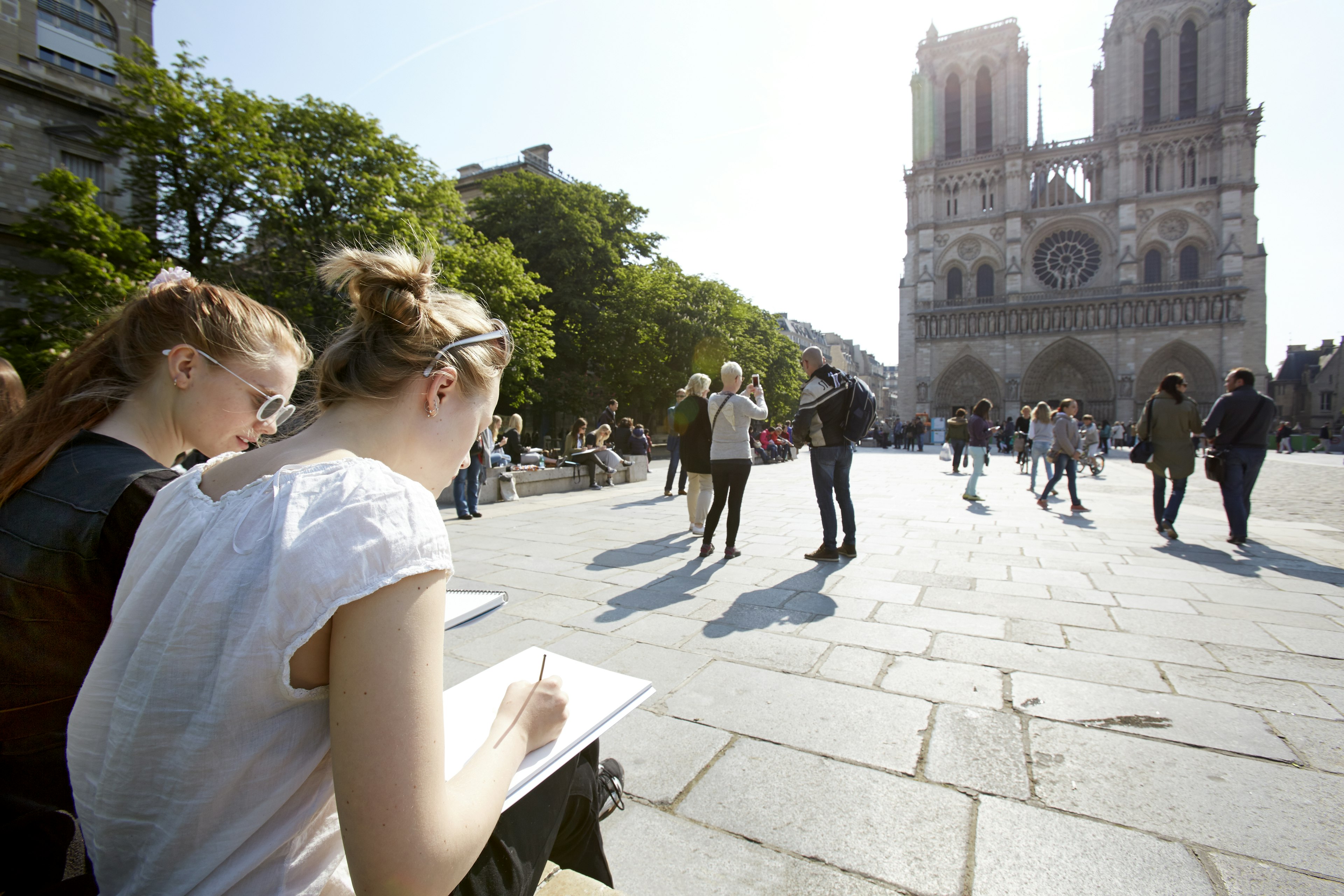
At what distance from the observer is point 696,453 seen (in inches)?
288

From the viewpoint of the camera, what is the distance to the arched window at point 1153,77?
46.7m

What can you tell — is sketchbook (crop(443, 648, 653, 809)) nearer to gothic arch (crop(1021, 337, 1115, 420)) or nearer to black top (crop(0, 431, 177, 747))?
black top (crop(0, 431, 177, 747))

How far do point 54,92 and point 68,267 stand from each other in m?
8.78

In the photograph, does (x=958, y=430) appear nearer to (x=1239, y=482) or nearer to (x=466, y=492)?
(x=1239, y=482)

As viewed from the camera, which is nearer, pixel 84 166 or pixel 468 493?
pixel 468 493

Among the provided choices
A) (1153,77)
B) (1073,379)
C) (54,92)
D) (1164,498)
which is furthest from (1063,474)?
(1153,77)

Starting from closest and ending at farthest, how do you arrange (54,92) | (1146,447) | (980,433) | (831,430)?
(831,430) < (1146,447) < (980,433) < (54,92)

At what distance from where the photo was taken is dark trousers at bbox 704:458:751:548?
625 centimetres

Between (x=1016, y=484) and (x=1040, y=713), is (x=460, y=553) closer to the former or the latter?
(x=1040, y=713)

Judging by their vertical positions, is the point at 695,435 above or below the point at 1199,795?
above

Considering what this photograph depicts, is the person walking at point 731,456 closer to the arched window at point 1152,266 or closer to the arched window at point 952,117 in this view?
the arched window at point 1152,266

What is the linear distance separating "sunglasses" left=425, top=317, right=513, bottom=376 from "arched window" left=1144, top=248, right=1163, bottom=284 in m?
57.6

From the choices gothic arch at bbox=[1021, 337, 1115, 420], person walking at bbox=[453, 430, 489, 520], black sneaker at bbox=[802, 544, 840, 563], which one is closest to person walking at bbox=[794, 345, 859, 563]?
black sneaker at bbox=[802, 544, 840, 563]

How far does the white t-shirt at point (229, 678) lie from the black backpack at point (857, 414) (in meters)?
5.37
